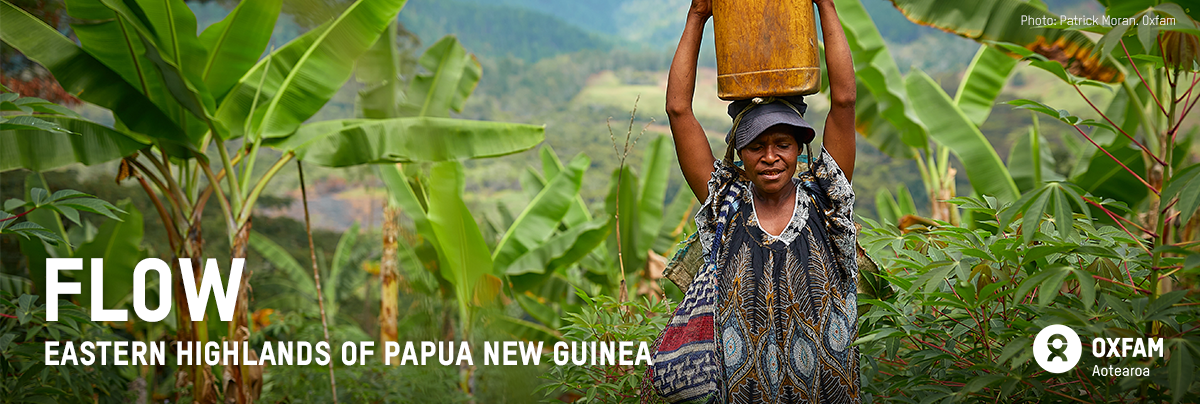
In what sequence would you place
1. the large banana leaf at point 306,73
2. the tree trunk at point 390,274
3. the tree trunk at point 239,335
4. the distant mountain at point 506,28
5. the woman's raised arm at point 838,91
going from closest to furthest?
the woman's raised arm at point 838,91
the tree trunk at point 239,335
the large banana leaf at point 306,73
the tree trunk at point 390,274
the distant mountain at point 506,28

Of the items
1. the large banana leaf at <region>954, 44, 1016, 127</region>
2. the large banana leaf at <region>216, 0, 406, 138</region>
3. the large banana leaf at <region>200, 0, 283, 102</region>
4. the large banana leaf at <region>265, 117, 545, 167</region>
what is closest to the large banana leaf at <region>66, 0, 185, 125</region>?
the large banana leaf at <region>200, 0, 283, 102</region>

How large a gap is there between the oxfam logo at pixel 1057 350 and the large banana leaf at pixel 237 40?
340 centimetres

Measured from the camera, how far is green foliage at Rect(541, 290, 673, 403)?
2.02 m

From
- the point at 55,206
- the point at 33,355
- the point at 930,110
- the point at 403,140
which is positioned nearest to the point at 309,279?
the point at 403,140

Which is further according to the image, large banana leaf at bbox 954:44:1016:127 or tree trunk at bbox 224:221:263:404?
large banana leaf at bbox 954:44:1016:127

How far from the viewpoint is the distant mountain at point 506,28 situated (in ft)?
75.3

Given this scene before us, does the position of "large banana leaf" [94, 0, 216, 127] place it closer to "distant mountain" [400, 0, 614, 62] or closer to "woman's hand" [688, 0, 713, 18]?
"woman's hand" [688, 0, 713, 18]

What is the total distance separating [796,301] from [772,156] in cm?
30

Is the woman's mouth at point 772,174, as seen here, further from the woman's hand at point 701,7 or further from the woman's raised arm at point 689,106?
the woman's hand at point 701,7

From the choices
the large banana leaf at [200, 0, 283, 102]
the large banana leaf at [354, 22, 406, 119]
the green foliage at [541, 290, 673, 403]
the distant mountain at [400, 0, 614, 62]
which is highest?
the distant mountain at [400, 0, 614, 62]

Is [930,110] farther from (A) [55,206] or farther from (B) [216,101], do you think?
(A) [55,206]

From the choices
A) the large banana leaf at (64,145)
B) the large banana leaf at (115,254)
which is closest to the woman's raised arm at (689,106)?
the large banana leaf at (64,145)

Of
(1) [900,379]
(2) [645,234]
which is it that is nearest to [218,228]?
(2) [645,234]

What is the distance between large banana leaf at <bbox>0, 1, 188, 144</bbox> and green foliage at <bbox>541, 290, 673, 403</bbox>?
2.35m
